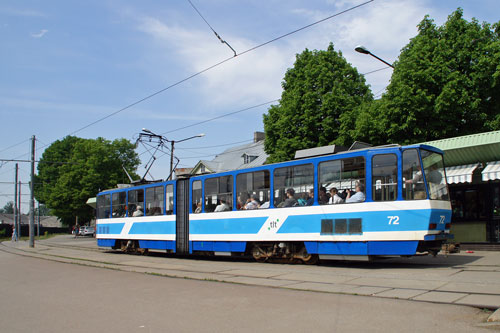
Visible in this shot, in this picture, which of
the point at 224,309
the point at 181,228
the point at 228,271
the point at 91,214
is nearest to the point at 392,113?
the point at 181,228

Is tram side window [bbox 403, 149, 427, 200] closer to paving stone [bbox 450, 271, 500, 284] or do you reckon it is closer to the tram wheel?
paving stone [bbox 450, 271, 500, 284]

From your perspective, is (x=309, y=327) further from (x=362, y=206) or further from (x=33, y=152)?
(x=33, y=152)

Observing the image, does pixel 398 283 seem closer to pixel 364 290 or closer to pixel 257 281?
pixel 364 290

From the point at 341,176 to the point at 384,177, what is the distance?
46.8 inches

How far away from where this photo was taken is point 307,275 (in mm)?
10930

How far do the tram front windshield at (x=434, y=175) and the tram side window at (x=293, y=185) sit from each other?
301 cm

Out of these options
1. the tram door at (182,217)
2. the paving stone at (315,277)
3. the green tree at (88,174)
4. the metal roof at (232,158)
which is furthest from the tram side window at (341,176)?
the green tree at (88,174)

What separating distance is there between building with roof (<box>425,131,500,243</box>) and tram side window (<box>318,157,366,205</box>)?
A: 6.24 m

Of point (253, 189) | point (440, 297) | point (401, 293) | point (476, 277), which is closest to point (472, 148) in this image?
point (253, 189)

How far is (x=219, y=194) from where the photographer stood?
52.6 feet

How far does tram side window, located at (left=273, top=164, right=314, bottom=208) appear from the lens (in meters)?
13.2

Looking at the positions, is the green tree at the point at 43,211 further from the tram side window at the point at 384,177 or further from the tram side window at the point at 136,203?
the tram side window at the point at 384,177

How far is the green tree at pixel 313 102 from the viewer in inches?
1148

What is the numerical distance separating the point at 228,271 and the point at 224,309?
5393 mm
